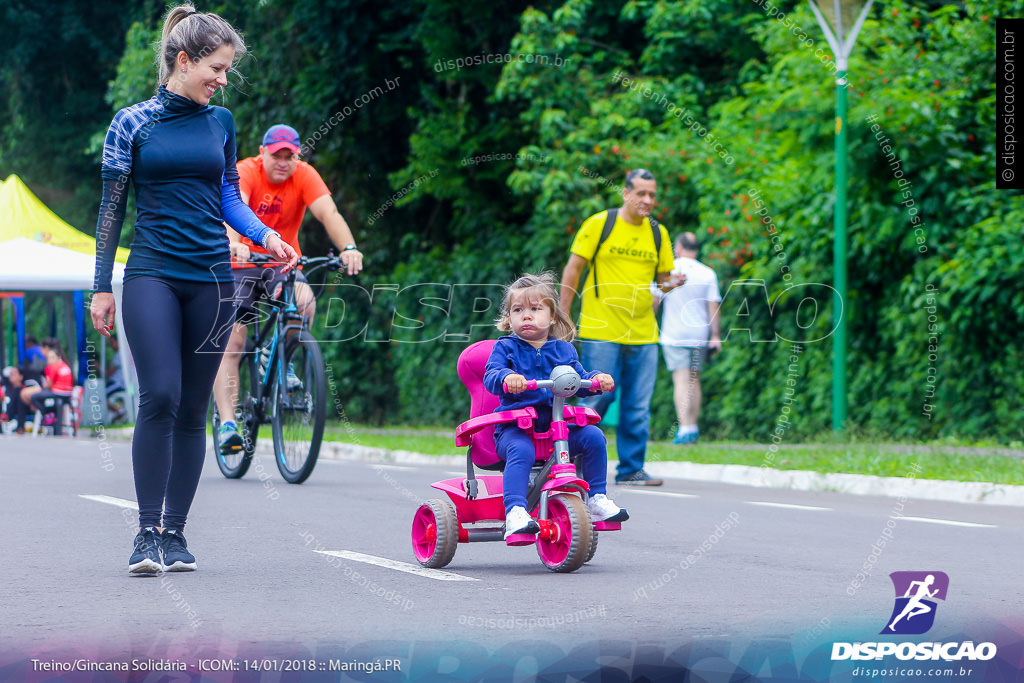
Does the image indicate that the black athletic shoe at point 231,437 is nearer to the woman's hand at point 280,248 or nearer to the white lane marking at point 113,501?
the white lane marking at point 113,501

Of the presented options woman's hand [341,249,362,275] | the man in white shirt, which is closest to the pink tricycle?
woman's hand [341,249,362,275]

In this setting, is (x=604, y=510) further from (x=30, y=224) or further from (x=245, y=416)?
(x=30, y=224)

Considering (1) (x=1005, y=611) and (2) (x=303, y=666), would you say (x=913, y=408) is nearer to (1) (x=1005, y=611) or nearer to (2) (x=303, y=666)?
(1) (x=1005, y=611)

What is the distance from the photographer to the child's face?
621cm

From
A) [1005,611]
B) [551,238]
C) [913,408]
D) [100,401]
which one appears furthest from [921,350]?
[100,401]

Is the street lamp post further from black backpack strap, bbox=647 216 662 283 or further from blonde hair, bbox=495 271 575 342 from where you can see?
blonde hair, bbox=495 271 575 342

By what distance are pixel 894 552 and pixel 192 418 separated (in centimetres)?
312

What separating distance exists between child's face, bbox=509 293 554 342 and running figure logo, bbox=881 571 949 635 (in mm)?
1713

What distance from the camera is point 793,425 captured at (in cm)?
1432

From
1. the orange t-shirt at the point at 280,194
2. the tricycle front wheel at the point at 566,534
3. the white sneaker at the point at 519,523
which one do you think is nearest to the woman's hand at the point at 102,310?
the white sneaker at the point at 519,523

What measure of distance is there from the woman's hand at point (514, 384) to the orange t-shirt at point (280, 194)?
345cm

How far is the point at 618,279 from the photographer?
9758mm

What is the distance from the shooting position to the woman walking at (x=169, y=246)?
5.65 metres

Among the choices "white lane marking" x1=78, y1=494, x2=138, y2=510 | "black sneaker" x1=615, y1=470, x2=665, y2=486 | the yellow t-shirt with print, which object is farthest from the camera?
"black sneaker" x1=615, y1=470, x2=665, y2=486
